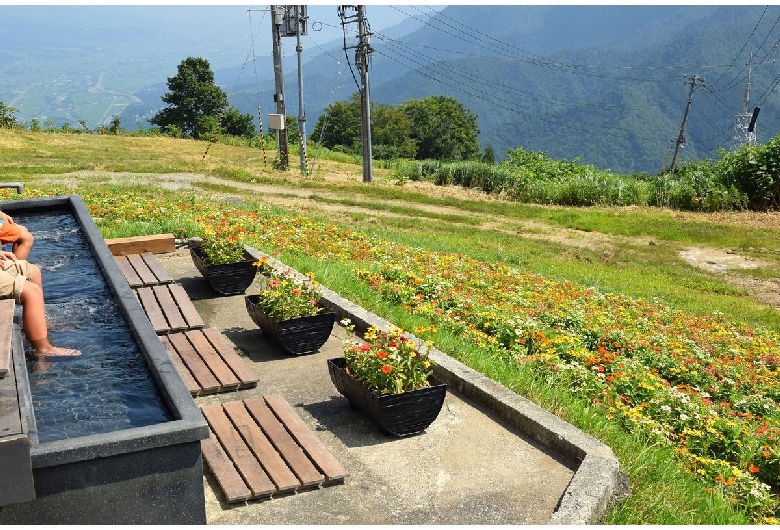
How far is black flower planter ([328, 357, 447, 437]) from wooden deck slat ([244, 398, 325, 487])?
634mm

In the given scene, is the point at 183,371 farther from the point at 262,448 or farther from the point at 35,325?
the point at 262,448

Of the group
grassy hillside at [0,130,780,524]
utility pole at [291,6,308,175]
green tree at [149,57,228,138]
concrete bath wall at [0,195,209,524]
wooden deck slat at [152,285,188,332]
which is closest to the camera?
concrete bath wall at [0,195,209,524]

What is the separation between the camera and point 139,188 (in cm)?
1916

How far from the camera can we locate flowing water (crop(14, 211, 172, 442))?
4488 mm

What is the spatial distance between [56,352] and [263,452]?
1.61 m

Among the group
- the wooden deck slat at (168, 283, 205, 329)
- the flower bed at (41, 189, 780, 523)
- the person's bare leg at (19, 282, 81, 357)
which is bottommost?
the flower bed at (41, 189, 780, 523)

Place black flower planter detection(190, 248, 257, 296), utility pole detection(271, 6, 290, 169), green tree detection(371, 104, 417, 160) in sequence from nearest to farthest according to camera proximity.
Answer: black flower planter detection(190, 248, 257, 296) < utility pole detection(271, 6, 290, 169) < green tree detection(371, 104, 417, 160)

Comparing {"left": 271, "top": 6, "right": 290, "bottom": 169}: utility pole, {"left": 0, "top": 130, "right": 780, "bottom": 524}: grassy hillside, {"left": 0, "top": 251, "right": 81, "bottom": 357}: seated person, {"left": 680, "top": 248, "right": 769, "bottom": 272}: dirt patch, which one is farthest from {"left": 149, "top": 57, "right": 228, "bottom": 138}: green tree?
{"left": 0, "top": 251, "right": 81, "bottom": 357}: seated person

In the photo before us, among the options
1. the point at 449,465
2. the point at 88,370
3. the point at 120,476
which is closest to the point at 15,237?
the point at 88,370

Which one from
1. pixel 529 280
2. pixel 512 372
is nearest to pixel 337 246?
pixel 529 280

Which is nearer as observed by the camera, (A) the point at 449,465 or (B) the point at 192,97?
(A) the point at 449,465

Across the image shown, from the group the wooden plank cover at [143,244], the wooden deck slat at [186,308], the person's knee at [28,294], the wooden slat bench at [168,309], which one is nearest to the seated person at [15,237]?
the wooden slat bench at [168,309]

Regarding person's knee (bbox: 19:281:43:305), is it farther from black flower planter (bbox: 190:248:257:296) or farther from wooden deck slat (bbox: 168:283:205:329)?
black flower planter (bbox: 190:248:257:296)

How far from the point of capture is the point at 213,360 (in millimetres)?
6645
